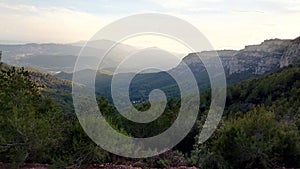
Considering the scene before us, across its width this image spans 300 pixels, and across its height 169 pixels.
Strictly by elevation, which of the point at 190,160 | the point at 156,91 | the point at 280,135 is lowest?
the point at 190,160

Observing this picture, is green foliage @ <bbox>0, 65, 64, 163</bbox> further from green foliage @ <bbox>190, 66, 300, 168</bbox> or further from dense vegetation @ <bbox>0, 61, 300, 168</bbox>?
green foliage @ <bbox>190, 66, 300, 168</bbox>

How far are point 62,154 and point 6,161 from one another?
5.22 ft

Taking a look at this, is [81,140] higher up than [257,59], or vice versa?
[81,140]

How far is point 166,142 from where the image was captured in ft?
42.0

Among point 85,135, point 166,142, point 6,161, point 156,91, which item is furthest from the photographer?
point 156,91

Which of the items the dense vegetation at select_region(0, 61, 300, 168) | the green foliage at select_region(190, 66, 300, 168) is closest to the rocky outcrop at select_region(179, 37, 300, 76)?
the green foliage at select_region(190, 66, 300, 168)

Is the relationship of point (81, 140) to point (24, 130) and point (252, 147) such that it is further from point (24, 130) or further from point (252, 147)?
point (252, 147)

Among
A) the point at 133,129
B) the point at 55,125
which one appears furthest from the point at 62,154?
the point at 133,129

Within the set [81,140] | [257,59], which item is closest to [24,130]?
[81,140]

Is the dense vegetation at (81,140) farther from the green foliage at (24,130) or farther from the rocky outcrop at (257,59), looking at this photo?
the rocky outcrop at (257,59)

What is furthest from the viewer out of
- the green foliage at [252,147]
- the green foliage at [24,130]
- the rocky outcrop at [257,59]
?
the rocky outcrop at [257,59]

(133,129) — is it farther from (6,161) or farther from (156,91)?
(6,161)

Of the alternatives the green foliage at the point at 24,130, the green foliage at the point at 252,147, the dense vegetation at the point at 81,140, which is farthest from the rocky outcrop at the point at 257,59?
the green foliage at the point at 24,130

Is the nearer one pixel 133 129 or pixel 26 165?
pixel 26 165
